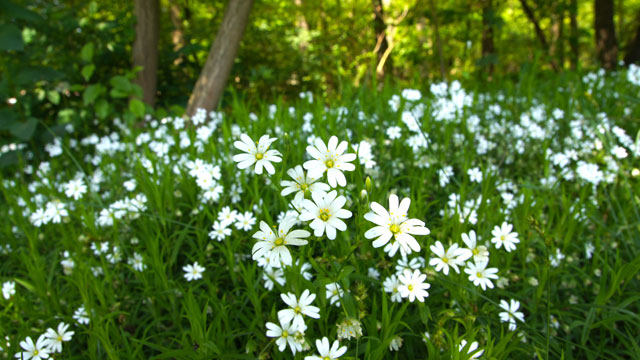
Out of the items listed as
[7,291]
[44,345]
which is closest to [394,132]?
[44,345]

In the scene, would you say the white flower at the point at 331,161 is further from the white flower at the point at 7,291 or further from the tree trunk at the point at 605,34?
the tree trunk at the point at 605,34

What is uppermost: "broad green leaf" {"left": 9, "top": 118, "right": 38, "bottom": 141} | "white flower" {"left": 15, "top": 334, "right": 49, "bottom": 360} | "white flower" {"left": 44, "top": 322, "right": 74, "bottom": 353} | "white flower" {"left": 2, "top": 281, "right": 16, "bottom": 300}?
"broad green leaf" {"left": 9, "top": 118, "right": 38, "bottom": 141}

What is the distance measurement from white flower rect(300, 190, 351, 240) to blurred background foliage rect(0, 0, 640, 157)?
99.8 inches

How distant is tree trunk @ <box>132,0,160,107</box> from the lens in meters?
3.88

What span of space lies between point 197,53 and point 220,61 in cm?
201

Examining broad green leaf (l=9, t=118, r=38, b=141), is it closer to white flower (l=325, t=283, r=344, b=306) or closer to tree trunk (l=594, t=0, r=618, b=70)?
white flower (l=325, t=283, r=344, b=306)

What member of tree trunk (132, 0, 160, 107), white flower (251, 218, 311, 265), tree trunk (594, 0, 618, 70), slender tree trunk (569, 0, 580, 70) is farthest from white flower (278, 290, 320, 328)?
tree trunk (594, 0, 618, 70)

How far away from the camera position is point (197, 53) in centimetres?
548

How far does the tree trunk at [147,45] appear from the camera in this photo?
388 cm

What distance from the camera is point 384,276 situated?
5.11 ft

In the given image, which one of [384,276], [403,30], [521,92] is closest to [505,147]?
[521,92]

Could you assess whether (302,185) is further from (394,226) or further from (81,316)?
(81,316)

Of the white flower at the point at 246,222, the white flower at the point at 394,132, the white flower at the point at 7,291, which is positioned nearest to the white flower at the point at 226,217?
the white flower at the point at 246,222

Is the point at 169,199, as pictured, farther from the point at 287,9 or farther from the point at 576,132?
the point at 287,9
